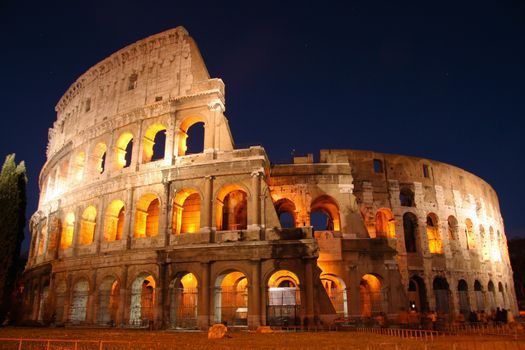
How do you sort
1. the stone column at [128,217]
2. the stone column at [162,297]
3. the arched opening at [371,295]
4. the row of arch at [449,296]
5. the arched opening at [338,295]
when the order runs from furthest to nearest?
the row of arch at [449,296]
the arched opening at [371,295]
the arched opening at [338,295]
the stone column at [128,217]
the stone column at [162,297]

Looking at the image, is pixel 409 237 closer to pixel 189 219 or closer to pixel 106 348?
pixel 189 219

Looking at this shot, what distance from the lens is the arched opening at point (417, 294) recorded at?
25266 millimetres

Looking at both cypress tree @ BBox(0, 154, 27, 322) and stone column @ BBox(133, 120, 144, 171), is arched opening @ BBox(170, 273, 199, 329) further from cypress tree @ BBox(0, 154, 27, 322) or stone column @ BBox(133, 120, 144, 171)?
cypress tree @ BBox(0, 154, 27, 322)

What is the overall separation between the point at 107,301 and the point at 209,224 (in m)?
7.11

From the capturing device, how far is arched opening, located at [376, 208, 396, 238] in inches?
1019

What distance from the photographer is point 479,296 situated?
28.3m

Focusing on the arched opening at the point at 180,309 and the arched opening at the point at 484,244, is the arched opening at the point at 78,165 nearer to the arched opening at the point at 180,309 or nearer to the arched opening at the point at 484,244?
the arched opening at the point at 180,309

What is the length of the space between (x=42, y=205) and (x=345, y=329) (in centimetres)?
2207

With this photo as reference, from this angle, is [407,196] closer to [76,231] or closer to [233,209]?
[233,209]

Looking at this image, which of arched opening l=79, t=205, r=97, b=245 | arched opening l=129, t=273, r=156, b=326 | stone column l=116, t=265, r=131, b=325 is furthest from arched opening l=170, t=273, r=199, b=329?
arched opening l=79, t=205, r=97, b=245

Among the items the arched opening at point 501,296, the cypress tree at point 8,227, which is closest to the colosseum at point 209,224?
the arched opening at point 501,296

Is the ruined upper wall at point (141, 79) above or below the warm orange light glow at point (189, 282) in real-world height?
above

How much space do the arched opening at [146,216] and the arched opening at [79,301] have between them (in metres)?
4.23

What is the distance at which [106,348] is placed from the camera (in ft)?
33.5
